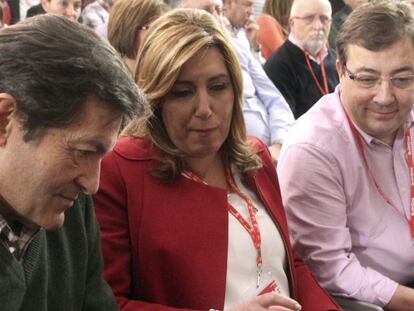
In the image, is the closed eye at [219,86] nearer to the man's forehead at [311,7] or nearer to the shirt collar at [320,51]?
the shirt collar at [320,51]

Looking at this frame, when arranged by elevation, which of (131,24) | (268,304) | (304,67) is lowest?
(304,67)

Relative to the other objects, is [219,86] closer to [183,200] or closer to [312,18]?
[183,200]

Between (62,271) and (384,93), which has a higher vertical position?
(384,93)

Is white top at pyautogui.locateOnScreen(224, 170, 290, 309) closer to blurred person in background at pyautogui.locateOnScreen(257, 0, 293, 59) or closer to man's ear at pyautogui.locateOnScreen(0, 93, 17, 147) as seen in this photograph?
man's ear at pyautogui.locateOnScreen(0, 93, 17, 147)

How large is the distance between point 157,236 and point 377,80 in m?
0.82

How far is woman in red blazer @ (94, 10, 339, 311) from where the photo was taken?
179 centimetres

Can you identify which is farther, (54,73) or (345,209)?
(345,209)

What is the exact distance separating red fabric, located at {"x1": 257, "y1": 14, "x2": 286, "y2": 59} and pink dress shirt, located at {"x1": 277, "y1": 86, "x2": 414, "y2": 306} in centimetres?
263

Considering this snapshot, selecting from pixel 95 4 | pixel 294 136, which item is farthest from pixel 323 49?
pixel 294 136

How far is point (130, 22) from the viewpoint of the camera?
315 cm

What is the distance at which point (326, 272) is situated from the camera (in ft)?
7.13

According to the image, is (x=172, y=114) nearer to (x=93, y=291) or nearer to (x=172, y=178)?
(x=172, y=178)

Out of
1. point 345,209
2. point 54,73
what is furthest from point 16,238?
point 345,209

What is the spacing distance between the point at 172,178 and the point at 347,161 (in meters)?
0.61
